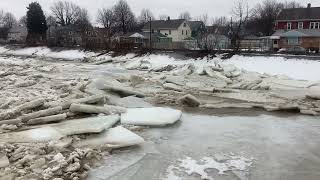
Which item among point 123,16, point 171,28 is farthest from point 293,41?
point 123,16

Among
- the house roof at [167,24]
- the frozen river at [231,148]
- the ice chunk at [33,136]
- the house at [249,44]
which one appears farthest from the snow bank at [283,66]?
the house roof at [167,24]

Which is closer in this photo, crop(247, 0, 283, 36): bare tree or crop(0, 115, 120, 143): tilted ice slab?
crop(0, 115, 120, 143): tilted ice slab

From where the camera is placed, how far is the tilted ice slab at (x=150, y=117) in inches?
437

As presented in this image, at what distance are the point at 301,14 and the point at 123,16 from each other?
104 ft

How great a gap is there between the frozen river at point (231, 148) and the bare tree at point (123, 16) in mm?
62164

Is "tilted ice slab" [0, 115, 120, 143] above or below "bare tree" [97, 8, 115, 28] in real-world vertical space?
below

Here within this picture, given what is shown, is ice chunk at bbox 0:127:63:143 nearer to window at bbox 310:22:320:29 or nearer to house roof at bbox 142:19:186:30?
window at bbox 310:22:320:29

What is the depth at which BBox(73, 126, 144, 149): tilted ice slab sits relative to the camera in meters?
8.93

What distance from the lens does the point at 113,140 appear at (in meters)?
9.13

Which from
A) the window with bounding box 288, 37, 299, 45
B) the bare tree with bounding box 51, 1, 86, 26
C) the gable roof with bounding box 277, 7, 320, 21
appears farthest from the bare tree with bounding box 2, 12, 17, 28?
the window with bounding box 288, 37, 299, 45

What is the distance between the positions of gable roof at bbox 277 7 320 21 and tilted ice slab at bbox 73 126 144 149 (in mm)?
49153

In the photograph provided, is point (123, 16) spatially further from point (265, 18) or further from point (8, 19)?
point (8, 19)

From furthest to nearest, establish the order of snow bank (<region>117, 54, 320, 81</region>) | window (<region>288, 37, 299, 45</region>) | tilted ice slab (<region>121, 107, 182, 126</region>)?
window (<region>288, 37, 299, 45</region>) → snow bank (<region>117, 54, 320, 81</region>) → tilted ice slab (<region>121, 107, 182, 126</region>)

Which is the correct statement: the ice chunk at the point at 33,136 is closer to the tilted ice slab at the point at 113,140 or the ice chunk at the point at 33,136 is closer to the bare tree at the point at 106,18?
the tilted ice slab at the point at 113,140
